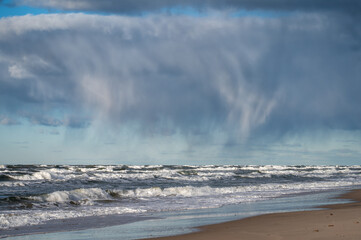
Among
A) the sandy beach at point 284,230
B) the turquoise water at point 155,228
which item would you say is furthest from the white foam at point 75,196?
the sandy beach at point 284,230

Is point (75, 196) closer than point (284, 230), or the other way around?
point (284, 230)

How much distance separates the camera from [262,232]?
33.3 ft

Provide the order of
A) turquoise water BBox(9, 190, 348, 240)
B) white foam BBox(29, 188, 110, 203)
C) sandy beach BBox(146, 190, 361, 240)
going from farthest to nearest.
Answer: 1. white foam BBox(29, 188, 110, 203)
2. turquoise water BBox(9, 190, 348, 240)
3. sandy beach BBox(146, 190, 361, 240)

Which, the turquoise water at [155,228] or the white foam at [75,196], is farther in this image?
the white foam at [75,196]

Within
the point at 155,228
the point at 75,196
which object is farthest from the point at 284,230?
the point at 75,196

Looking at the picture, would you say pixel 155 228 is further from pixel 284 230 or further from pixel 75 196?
pixel 75 196

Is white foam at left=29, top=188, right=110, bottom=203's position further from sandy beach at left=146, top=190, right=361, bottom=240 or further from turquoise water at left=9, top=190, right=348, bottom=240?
sandy beach at left=146, top=190, right=361, bottom=240

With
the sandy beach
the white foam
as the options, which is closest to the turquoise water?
the sandy beach

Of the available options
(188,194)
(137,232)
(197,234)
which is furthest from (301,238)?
(188,194)

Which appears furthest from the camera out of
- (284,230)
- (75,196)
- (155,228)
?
(75,196)

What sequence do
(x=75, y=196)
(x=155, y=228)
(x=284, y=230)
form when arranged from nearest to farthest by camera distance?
(x=284, y=230) < (x=155, y=228) < (x=75, y=196)

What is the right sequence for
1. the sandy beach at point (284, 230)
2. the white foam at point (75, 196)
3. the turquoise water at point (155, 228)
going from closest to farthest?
the sandy beach at point (284, 230) < the turquoise water at point (155, 228) < the white foam at point (75, 196)

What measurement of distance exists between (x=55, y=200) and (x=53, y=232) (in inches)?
367

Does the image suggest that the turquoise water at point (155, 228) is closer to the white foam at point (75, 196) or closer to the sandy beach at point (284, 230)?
the sandy beach at point (284, 230)
